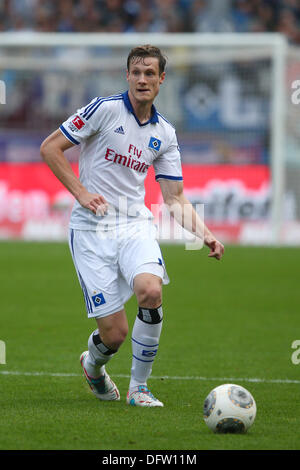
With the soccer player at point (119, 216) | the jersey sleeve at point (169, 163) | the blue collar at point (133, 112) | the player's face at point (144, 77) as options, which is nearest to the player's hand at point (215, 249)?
the soccer player at point (119, 216)

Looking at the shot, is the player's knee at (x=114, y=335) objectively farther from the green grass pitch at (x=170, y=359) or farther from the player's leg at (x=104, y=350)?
the green grass pitch at (x=170, y=359)

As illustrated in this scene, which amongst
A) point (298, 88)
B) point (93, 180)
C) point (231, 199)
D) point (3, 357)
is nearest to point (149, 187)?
point (231, 199)

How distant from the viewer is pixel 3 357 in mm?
8219

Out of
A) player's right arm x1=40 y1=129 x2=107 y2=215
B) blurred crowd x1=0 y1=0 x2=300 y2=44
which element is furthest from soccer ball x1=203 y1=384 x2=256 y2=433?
blurred crowd x1=0 y1=0 x2=300 y2=44

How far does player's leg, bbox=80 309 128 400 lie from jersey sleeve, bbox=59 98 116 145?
1.23 m

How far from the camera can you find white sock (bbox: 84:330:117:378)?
6.52 m

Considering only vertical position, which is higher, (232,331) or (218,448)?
(218,448)

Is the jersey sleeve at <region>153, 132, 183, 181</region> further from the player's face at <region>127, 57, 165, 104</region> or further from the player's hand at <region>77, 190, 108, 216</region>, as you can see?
the player's hand at <region>77, 190, 108, 216</region>

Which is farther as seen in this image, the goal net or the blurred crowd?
the blurred crowd

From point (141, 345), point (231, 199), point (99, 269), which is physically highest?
point (99, 269)

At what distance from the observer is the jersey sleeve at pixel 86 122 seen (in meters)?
6.30

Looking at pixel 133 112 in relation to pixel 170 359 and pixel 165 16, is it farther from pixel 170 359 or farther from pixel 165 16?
pixel 165 16
